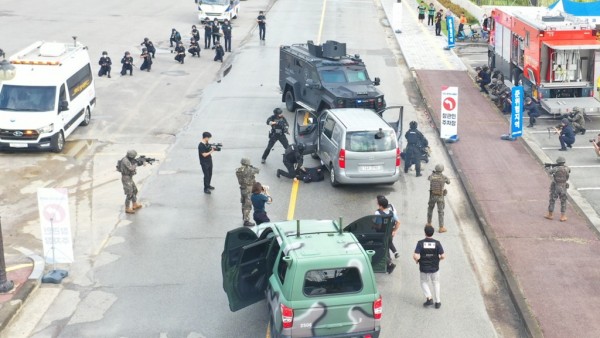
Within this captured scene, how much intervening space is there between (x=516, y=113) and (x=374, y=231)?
501 inches

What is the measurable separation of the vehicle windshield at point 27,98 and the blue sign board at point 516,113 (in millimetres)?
13582

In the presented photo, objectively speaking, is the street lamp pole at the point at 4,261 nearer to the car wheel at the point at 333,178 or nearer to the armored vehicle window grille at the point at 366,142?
the armored vehicle window grille at the point at 366,142

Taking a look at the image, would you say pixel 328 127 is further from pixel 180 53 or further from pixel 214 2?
pixel 214 2

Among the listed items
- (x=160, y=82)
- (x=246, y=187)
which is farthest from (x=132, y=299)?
(x=160, y=82)

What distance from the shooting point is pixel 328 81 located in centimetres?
2703

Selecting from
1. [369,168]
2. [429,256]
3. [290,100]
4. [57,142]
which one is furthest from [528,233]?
[57,142]

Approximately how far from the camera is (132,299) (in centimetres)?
1520

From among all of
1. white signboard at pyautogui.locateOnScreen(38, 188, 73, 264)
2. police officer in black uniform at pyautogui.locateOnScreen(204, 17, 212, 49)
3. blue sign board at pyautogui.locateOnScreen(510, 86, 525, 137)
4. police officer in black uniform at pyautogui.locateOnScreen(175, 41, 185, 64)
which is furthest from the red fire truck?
white signboard at pyautogui.locateOnScreen(38, 188, 73, 264)

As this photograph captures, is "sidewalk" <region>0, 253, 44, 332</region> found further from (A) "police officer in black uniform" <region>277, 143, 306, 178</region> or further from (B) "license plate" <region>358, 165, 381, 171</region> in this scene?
(B) "license plate" <region>358, 165, 381, 171</region>

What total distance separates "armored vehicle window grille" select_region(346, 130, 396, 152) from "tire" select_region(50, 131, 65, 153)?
8786 mm

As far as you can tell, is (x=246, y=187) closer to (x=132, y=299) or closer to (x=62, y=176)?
(x=132, y=299)

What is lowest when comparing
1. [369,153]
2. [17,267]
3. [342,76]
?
[17,267]

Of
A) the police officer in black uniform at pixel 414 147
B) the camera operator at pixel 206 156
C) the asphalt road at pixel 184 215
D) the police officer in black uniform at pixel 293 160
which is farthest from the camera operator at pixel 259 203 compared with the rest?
the police officer in black uniform at pixel 414 147

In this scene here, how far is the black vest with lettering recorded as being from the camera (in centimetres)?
1441
